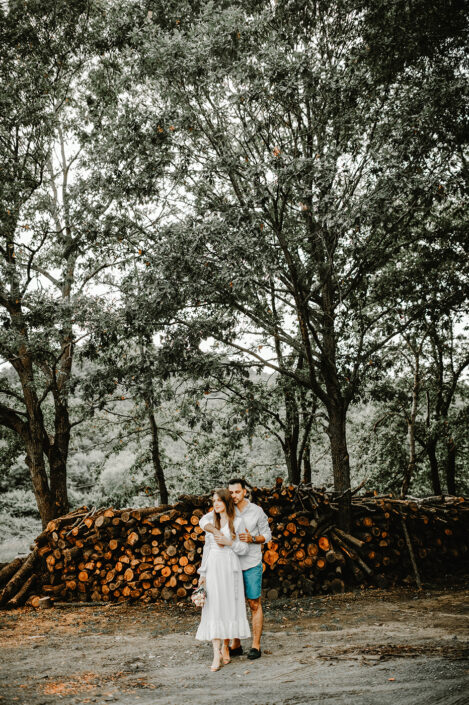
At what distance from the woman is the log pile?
3375 millimetres

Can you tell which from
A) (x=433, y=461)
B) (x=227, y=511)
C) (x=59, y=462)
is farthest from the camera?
(x=433, y=461)

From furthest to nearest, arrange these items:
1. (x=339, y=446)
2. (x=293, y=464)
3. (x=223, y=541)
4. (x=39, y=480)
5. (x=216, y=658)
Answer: (x=293, y=464) < (x=39, y=480) < (x=339, y=446) < (x=223, y=541) < (x=216, y=658)

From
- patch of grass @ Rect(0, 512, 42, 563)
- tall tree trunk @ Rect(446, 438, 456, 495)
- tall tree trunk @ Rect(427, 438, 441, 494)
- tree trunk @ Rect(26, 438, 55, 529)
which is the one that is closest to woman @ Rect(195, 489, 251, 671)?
tree trunk @ Rect(26, 438, 55, 529)

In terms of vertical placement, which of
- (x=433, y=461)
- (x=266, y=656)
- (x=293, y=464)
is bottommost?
(x=266, y=656)

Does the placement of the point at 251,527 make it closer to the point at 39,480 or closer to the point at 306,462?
the point at 39,480

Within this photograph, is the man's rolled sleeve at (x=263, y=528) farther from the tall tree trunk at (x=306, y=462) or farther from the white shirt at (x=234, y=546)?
the tall tree trunk at (x=306, y=462)

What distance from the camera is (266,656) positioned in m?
5.03

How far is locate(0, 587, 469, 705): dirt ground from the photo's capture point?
3.92 metres

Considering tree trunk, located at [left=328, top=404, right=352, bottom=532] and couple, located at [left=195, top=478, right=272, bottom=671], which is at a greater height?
tree trunk, located at [left=328, top=404, right=352, bottom=532]

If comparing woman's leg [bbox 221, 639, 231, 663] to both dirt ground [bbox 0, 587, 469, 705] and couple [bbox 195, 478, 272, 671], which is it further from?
dirt ground [bbox 0, 587, 469, 705]

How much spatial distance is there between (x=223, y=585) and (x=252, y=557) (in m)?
0.42

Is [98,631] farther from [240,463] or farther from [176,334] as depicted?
[240,463]

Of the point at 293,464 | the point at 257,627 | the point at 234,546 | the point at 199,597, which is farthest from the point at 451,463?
the point at 199,597

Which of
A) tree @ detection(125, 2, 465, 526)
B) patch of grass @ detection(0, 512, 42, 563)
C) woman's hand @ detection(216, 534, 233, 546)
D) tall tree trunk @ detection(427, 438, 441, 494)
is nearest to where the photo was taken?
woman's hand @ detection(216, 534, 233, 546)
